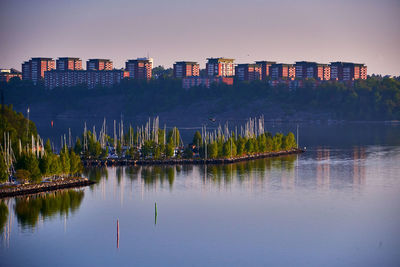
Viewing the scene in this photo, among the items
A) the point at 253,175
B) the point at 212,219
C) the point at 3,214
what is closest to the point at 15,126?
the point at 253,175

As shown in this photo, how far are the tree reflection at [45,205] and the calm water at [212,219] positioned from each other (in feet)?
0.26

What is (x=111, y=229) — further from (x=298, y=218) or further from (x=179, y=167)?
(x=179, y=167)

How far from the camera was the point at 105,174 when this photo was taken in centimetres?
7775

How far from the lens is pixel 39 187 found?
6288 centimetres

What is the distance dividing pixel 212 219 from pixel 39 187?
1631 centimetres

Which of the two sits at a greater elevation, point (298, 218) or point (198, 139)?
point (198, 139)

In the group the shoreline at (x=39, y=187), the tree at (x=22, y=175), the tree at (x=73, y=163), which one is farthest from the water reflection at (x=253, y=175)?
the tree at (x=22, y=175)

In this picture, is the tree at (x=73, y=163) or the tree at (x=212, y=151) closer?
the tree at (x=73, y=163)

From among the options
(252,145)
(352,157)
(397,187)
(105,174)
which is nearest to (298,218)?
(397,187)

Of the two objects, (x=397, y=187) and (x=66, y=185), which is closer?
(x=66, y=185)

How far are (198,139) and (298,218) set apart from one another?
1446 inches

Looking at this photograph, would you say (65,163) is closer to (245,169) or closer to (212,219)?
(212,219)

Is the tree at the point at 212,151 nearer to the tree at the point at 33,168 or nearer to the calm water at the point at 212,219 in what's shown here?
the calm water at the point at 212,219

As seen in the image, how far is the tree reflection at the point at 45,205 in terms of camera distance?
5534cm
